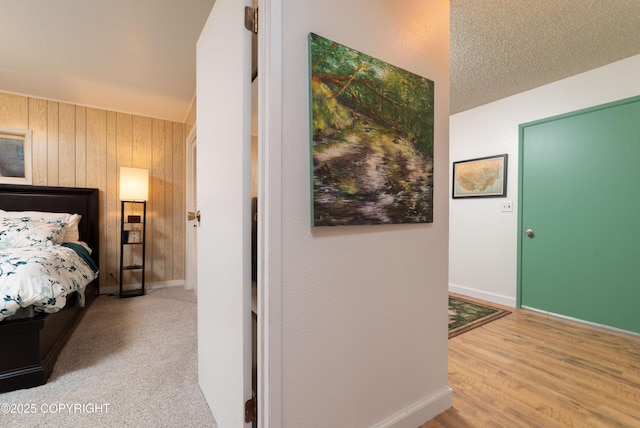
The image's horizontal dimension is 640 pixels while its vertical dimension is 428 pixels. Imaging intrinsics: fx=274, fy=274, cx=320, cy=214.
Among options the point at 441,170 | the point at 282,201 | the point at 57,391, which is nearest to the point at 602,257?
the point at 441,170

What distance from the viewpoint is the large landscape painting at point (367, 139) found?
979mm

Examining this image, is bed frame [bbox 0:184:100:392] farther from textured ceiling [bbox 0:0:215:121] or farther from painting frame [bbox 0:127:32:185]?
textured ceiling [bbox 0:0:215:121]

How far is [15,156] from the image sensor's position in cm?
294

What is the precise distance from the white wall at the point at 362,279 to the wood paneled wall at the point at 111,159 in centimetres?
330

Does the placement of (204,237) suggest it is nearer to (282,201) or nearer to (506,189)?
(282,201)

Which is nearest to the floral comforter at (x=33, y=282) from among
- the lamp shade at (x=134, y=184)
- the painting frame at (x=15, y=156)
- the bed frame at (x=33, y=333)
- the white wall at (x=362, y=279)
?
the bed frame at (x=33, y=333)

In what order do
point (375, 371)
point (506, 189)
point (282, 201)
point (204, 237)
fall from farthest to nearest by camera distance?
point (506, 189) → point (204, 237) → point (375, 371) → point (282, 201)

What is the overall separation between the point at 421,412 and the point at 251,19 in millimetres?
1808

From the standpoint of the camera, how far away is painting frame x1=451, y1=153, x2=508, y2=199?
2.96 m

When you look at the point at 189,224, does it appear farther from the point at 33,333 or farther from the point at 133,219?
the point at 33,333

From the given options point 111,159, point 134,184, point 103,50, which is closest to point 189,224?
point 134,184

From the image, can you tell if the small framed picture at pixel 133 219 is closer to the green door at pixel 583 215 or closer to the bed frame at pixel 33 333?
the bed frame at pixel 33 333

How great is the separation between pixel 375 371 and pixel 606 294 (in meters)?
2.44

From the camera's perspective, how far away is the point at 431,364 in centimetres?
135
